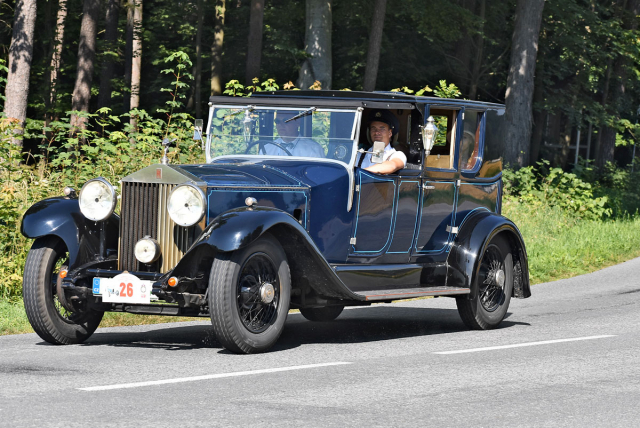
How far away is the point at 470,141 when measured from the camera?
9672 mm

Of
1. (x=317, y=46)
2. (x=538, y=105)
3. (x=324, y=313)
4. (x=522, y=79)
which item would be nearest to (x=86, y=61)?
(x=317, y=46)

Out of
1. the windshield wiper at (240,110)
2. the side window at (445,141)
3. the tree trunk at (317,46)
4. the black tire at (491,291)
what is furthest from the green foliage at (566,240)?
the windshield wiper at (240,110)

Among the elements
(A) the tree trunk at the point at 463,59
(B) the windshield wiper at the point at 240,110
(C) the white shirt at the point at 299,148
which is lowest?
(C) the white shirt at the point at 299,148

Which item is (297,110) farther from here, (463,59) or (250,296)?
(463,59)

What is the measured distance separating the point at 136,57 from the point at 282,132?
24042 mm

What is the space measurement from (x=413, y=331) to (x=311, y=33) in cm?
1429

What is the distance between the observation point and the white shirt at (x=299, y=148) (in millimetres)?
8430

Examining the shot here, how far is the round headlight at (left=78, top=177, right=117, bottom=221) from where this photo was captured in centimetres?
770

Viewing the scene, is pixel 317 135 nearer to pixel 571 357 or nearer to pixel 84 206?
pixel 84 206

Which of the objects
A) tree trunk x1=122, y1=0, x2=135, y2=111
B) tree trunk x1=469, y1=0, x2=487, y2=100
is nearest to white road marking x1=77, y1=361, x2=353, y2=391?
tree trunk x1=469, y1=0, x2=487, y2=100

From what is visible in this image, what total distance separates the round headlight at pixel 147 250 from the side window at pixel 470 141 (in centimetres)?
357

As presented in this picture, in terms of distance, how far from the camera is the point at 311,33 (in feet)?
73.1

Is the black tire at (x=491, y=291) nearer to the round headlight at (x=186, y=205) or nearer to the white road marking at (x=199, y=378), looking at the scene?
the white road marking at (x=199, y=378)

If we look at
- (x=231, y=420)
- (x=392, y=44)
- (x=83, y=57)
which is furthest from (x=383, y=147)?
(x=392, y=44)
